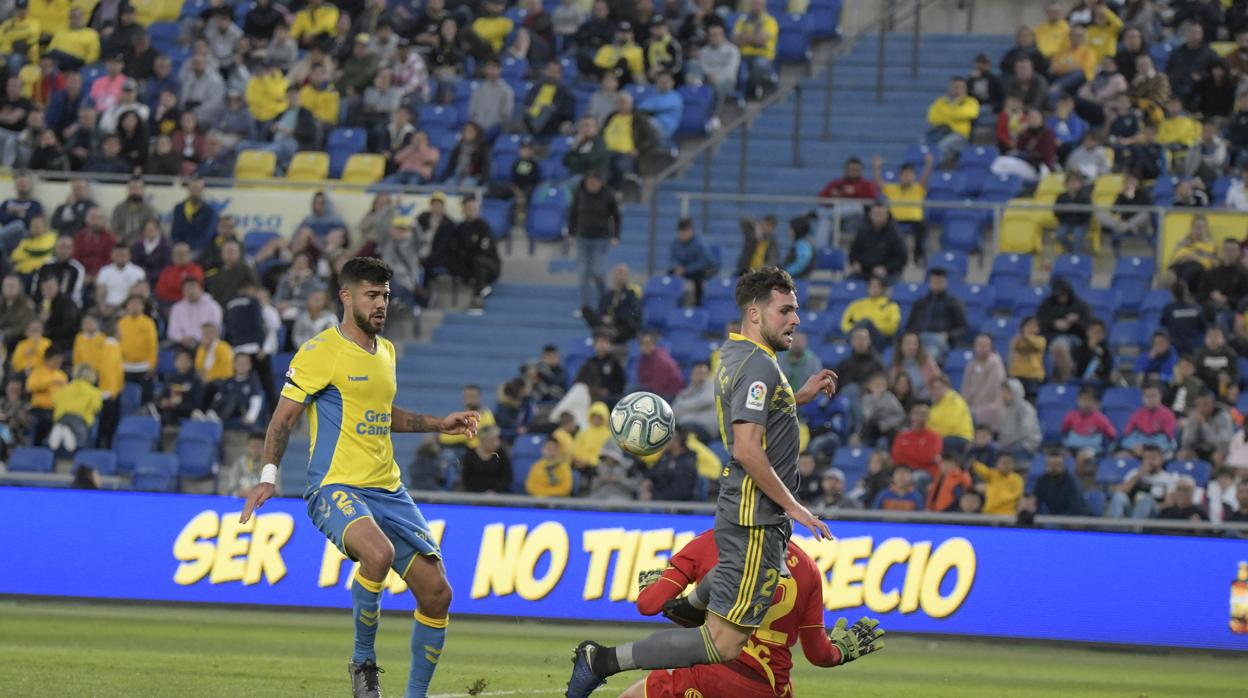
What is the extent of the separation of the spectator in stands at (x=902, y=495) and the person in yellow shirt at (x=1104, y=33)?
28.8 feet

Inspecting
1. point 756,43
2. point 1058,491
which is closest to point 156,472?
point 1058,491

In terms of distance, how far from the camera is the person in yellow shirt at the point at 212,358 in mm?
22656

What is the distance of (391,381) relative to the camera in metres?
10.1

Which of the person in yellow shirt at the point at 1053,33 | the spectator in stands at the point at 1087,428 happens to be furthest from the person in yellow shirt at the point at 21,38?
the spectator in stands at the point at 1087,428

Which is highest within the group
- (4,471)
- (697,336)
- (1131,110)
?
(1131,110)

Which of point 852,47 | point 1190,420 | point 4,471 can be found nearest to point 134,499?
point 4,471

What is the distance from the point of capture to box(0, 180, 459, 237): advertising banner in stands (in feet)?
82.1

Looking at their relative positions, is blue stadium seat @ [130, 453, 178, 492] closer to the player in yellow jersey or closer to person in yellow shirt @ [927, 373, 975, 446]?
person in yellow shirt @ [927, 373, 975, 446]

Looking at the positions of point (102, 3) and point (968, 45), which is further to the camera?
point (102, 3)

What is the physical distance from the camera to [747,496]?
8.61m

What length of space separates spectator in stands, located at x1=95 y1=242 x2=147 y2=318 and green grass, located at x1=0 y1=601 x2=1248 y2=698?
263 inches

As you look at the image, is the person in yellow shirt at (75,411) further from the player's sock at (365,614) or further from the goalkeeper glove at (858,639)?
the goalkeeper glove at (858,639)

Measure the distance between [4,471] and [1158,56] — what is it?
49.2 feet

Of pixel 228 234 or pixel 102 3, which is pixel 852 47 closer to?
pixel 228 234
